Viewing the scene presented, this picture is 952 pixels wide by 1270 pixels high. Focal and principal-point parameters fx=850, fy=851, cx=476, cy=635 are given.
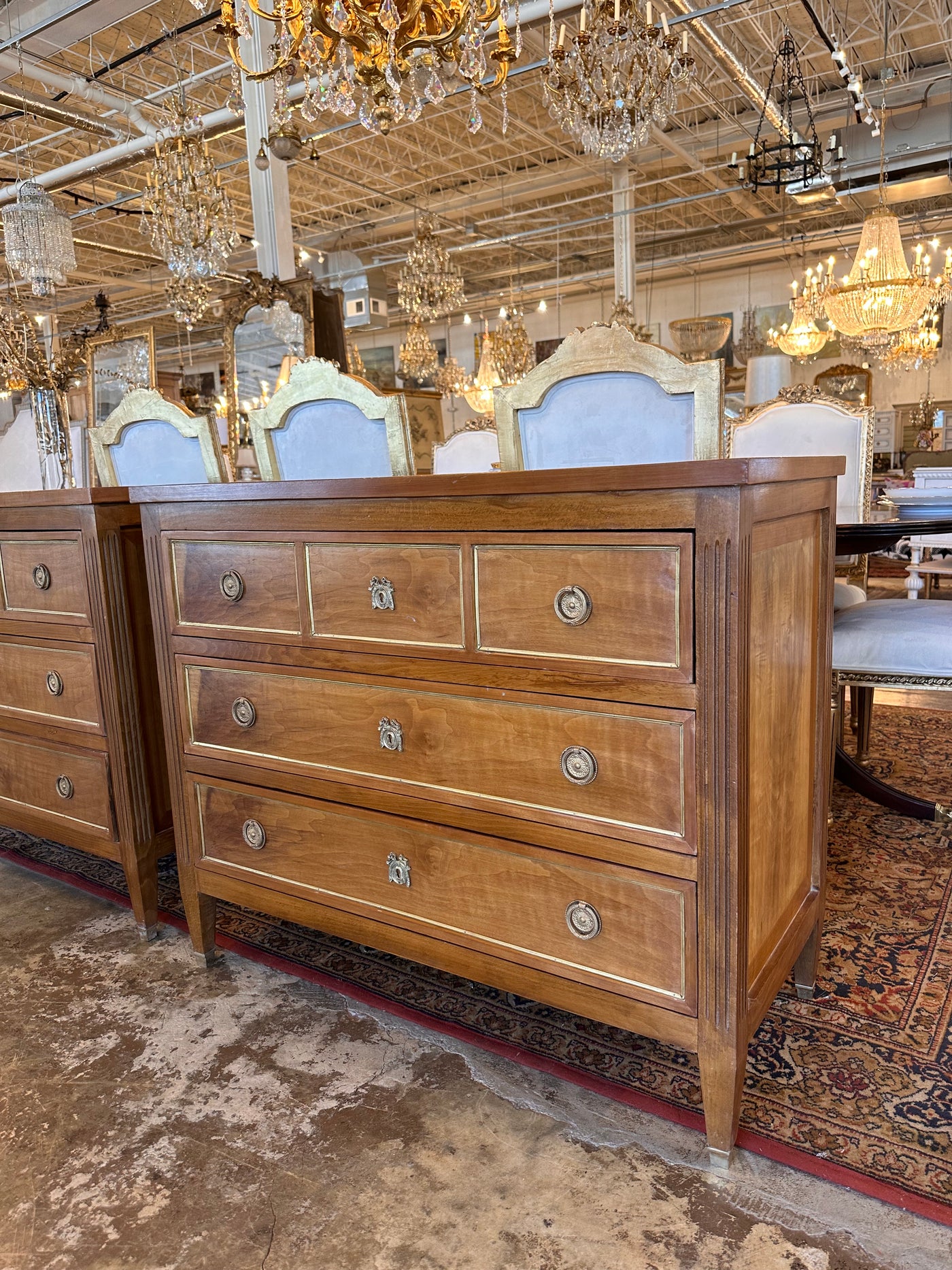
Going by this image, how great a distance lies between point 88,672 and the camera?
2.31 metres

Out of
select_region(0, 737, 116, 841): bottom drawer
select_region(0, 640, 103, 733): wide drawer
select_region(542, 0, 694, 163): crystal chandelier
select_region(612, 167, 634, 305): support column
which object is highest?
select_region(612, 167, 634, 305): support column

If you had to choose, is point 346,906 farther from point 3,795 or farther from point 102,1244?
point 3,795

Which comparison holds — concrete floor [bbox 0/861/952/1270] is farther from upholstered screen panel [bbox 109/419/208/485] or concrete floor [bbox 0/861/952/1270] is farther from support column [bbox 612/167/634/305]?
support column [bbox 612/167/634/305]

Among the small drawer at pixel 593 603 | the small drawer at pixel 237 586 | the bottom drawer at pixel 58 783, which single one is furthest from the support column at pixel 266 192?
the small drawer at pixel 593 603

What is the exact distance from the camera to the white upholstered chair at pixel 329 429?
5.98ft

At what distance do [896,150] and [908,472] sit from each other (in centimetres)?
479

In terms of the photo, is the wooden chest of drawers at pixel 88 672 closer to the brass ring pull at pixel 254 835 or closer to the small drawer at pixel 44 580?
the small drawer at pixel 44 580

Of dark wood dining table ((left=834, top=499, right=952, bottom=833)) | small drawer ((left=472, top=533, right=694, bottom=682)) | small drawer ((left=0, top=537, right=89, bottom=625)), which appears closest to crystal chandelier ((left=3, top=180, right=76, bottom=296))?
small drawer ((left=0, top=537, right=89, bottom=625))

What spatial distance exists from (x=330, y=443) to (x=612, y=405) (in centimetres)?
65

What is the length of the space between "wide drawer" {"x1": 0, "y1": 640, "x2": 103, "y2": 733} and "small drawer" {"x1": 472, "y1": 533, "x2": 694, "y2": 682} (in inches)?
52.4

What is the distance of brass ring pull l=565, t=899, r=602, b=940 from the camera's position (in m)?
1.50

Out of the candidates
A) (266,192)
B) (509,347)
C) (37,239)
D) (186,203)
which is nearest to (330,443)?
(37,239)

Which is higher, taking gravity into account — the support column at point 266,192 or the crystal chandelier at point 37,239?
the support column at point 266,192

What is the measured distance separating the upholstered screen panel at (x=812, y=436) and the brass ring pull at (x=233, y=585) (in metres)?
2.41
